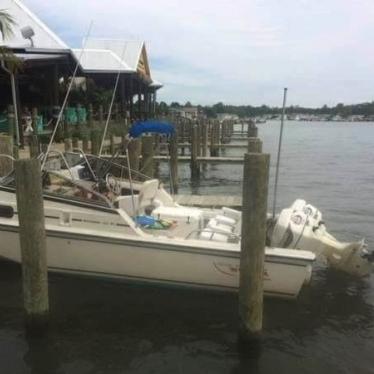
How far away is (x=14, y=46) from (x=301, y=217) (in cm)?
1663

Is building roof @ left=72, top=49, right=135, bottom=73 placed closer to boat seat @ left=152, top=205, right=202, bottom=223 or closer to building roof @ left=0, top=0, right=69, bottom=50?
building roof @ left=0, top=0, right=69, bottom=50

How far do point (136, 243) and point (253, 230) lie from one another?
2115 mm

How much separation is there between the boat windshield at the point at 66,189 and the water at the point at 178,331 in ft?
3.99

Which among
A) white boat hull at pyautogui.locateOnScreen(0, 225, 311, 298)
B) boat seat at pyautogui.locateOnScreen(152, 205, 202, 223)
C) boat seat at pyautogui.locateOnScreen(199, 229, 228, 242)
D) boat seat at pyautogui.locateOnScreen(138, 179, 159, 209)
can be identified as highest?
boat seat at pyautogui.locateOnScreen(138, 179, 159, 209)

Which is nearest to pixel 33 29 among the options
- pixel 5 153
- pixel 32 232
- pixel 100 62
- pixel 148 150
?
pixel 100 62

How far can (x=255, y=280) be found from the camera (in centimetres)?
638

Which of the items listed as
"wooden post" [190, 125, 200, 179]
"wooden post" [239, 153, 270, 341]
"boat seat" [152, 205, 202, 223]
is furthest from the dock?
"wooden post" [190, 125, 200, 179]

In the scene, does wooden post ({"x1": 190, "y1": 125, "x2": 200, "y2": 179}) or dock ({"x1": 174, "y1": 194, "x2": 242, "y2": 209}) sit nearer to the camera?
dock ({"x1": 174, "y1": 194, "x2": 242, "y2": 209})

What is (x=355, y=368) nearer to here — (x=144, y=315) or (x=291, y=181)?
(x=144, y=315)

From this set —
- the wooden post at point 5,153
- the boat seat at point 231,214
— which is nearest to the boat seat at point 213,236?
the boat seat at point 231,214

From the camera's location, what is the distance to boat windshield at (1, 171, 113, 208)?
27.1 ft

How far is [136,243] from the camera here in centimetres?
781

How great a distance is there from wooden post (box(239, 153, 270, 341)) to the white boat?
3.18ft

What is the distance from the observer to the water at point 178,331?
6.57m
